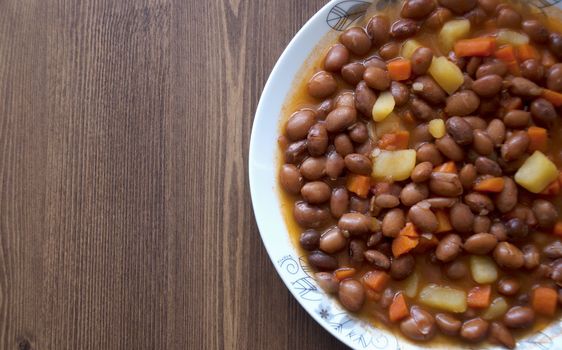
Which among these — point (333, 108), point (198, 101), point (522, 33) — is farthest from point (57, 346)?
point (522, 33)

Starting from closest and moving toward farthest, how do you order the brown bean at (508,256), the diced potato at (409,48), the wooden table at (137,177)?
the brown bean at (508,256) → the diced potato at (409,48) → the wooden table at (137,177)

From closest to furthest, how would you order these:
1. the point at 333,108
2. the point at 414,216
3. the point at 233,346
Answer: the point at 414,216 → the point at 333,108 → the point at 233,346

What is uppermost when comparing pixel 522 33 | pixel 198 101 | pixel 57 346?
pixel 522 33

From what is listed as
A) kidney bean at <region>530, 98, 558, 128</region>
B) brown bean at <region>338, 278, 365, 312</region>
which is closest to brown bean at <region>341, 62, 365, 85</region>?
kidney bean at <region>530, 98, 558, 128</region>

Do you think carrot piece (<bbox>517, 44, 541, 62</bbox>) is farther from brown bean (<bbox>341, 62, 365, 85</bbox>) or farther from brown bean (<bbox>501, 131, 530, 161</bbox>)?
brown bean (<bbox>341, 62, 365, 85</bbox>)

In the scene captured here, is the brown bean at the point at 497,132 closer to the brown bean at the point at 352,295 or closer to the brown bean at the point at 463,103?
the brown bean at the point at 463,103

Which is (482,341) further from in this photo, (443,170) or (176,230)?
(176,230)

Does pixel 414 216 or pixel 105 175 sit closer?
pixel 414 216

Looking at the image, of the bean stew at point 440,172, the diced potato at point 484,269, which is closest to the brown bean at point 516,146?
the bean stew at point 440,172
